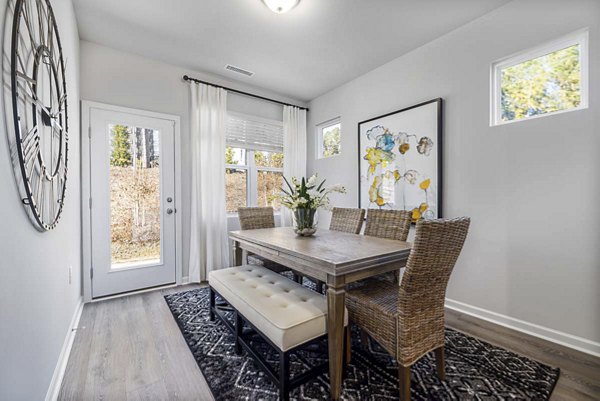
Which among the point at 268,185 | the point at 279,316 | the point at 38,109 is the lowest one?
the point at 279,316

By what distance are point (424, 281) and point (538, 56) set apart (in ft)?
7.49

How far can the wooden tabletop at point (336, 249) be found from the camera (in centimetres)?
148

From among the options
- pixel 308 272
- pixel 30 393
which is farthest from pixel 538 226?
pixel 30 393

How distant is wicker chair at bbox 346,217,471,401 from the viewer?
1295mm

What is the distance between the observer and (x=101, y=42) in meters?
2.87

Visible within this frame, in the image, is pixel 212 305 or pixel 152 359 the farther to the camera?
pixel 212 305

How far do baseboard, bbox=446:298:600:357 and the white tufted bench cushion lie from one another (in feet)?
5.66

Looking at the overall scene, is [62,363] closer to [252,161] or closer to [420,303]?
[420,303]

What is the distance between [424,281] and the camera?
1359mm

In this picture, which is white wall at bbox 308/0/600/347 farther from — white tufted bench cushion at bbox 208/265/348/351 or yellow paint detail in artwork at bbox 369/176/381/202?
white tufted bench cushion at bbox 208/265/348/351

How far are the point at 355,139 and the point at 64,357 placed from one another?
3.70 metres

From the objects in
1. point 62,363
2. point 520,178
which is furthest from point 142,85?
point 520,178

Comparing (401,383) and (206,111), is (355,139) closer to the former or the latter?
(206,111)

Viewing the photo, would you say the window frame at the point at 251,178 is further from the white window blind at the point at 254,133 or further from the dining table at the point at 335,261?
the dining table at the point at 335,261
